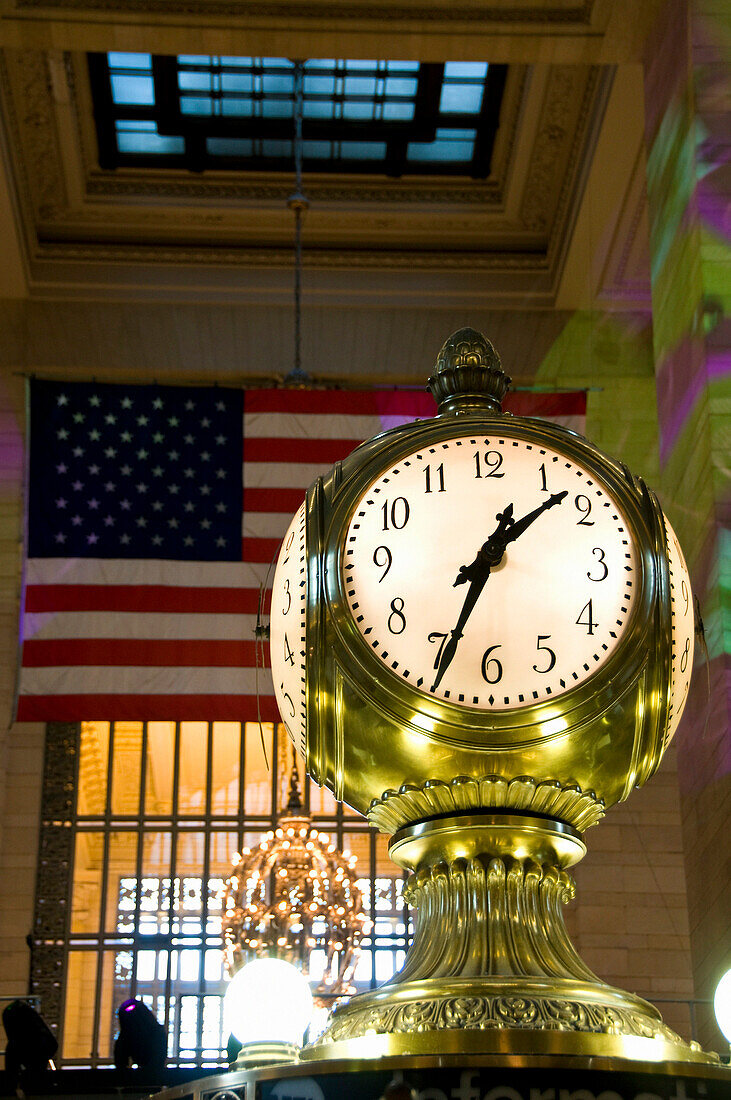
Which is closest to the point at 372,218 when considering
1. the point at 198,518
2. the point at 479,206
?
the point at 479,206

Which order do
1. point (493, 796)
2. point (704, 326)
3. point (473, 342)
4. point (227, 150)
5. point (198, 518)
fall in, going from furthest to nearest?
point (227, 150) → point (198, 518) → point (704, 326) → point (473, 342) → point (493, 796)

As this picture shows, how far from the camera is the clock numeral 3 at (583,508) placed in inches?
34.9

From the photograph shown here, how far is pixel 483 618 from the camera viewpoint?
2.78 ft

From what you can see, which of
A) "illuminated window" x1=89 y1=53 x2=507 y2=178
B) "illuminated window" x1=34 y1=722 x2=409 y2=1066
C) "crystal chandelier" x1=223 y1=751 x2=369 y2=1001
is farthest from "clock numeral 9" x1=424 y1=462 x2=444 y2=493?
"illuminated window" x1=34 y1=722 x2=409 y2=1066

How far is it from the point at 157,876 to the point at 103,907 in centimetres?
65

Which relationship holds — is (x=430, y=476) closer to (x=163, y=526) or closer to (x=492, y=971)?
(x=492, y=971)

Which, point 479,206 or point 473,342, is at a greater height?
point 479,206

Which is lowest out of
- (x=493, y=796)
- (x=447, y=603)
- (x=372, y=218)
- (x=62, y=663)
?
(x=493, y=796)

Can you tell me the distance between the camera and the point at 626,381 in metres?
13.4

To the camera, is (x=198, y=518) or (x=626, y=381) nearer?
(x=198, y=518)

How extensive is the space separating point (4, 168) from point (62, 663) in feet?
16.1

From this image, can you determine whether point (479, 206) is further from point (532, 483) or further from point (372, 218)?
point (532, 483)

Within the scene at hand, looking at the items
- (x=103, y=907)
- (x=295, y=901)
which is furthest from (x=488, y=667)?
(x=103, y=907)

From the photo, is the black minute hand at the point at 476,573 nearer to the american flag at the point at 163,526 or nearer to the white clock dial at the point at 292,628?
the white clock dial at the point at 292,628
